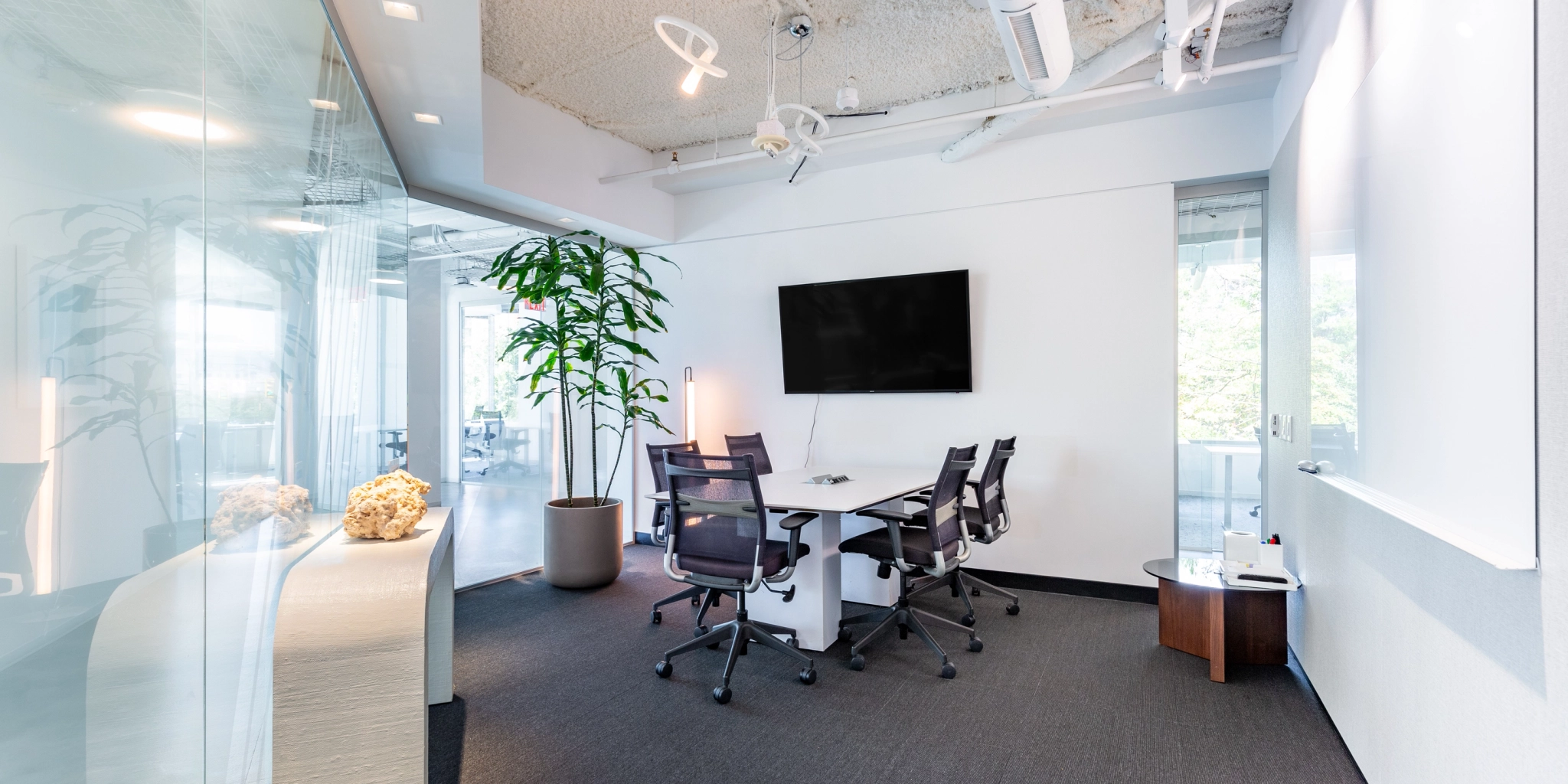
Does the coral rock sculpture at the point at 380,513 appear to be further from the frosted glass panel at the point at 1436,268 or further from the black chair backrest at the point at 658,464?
the frosted glass panel at the point at 1436,268

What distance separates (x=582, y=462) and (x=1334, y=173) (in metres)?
5.32

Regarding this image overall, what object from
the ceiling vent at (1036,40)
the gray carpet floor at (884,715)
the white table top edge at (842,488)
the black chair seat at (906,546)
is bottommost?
the gray carpet floor at (884,715)

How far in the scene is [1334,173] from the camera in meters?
2.85

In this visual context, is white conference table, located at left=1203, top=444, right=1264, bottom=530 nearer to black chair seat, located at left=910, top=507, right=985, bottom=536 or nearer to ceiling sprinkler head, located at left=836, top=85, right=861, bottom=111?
black chair seat, located at left=910, top=507, right=985, bottom=536

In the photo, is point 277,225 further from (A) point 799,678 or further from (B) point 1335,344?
(B) point 1335,344

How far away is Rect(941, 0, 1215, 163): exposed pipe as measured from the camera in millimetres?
3160

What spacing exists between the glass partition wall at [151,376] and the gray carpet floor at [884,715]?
1237 millimetres

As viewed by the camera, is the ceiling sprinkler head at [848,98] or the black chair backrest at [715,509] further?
the ceiling sprinkler head at [848,98]

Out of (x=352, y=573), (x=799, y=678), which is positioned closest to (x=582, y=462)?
Answer: (x=799, y=678)

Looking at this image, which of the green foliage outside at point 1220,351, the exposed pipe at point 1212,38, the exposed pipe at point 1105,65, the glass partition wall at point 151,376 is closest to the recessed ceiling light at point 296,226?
the glass partition wall at point 151,376

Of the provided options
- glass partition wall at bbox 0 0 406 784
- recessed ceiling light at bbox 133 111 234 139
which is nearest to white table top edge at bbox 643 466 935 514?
A: glass partition wall at bbox 0 0 406 784

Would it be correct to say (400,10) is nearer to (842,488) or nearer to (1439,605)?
(842,488)

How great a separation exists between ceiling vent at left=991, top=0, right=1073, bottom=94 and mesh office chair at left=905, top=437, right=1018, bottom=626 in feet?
6.20

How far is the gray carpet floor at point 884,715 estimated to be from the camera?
259 cm
